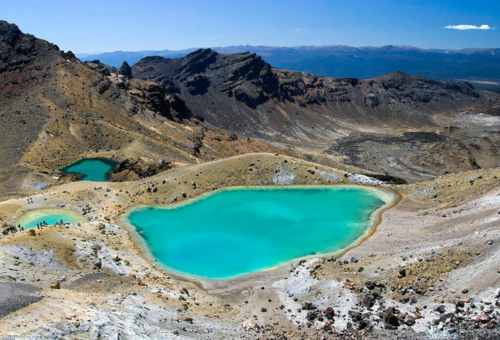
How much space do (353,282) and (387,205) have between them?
2757cm

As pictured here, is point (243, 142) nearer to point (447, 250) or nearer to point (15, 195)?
point (15, 195)

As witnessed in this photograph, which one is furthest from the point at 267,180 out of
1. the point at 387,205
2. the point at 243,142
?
the point at 243,142

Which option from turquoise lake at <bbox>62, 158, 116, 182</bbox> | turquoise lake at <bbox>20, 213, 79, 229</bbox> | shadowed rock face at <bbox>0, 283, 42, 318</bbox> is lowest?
turquoise lake at <bbox>62, 158, 116, 182</bbox>

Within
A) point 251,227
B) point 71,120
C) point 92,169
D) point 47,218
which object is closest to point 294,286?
point 251,227

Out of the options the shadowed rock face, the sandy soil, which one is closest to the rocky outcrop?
the sandy soil

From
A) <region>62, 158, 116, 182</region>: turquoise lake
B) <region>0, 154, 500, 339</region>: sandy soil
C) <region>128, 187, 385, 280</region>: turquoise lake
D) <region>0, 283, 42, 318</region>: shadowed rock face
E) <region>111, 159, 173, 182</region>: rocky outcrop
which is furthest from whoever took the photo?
<region>62, 158, 116, 182</region>: turquoise lake

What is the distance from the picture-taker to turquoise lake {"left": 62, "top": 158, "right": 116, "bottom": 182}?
108m

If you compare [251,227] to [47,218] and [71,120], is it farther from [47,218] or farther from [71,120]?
[71,120]

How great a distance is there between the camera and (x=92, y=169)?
113 metres

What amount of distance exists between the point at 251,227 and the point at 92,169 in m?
61.2

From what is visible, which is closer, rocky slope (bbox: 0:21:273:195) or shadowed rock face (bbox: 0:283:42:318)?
shadowed rock face (bbox: 0:283:42:318)

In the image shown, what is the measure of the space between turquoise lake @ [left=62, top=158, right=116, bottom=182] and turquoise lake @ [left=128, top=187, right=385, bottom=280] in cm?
4437

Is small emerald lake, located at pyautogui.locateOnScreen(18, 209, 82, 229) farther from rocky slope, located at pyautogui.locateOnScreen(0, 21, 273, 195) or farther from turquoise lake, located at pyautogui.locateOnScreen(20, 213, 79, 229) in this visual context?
rocky slope, located at pyautogui.locateOnScreen(0, 21, 273, 195)

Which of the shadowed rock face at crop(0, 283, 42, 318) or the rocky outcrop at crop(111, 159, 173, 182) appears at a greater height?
the shadowed rock face at crop(0, 283, 42, 318)
